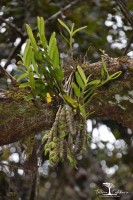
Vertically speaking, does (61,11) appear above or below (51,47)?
above

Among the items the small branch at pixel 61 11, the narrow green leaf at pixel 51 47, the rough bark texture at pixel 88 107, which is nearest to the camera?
the narrow green leaf at pixel 51 47

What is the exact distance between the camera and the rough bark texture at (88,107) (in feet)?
4.29

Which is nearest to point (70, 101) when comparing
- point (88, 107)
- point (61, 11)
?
point (88, 107)

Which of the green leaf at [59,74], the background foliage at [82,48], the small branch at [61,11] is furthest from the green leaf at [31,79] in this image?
the small branch at [61,11]

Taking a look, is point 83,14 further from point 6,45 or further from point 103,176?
point 103,176

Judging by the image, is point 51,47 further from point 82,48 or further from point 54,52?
point 82,48

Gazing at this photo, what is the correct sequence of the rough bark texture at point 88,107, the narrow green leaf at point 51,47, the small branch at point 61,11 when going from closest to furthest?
the narrow green leaf at point 51,47 < the rough bark texture at point 88,107 < the small branch at point 61,11

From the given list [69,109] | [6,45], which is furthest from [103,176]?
[69,109]

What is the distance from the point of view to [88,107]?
4.45 feet

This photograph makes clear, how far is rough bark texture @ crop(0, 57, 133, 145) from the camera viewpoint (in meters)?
1.31

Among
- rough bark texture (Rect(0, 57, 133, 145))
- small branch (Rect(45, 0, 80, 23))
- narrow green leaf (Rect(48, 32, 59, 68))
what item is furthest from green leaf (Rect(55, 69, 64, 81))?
small branch (Rect(45, 0, 80, 23))

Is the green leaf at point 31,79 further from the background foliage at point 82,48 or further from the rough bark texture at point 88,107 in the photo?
the background foliage at point 82,48

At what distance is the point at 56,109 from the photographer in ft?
4.17

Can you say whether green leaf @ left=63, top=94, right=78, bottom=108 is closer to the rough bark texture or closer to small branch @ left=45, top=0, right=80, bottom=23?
the rough bark texture
